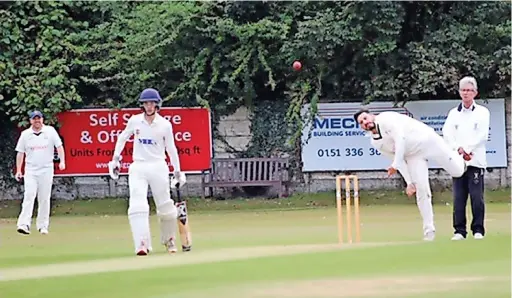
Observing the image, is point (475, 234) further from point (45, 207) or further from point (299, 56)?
point (299, 56)

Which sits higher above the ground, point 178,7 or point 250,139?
point 178,7

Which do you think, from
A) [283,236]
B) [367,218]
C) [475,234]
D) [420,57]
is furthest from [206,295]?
[420,57]

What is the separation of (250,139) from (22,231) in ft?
27.7

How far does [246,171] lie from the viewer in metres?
23.3

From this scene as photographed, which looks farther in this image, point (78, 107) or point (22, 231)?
point (78, 107)

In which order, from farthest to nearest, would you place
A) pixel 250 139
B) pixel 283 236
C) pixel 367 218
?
pixel 250 139, pixel 367 218, pixel 283 236

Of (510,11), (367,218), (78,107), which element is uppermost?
(510,11)

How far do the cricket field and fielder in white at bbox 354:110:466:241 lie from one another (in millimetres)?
648

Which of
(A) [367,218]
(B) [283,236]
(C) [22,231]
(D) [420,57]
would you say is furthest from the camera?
(D) [420,57]

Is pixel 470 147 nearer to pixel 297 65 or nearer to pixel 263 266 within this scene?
pixel 263 266

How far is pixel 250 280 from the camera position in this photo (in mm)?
8531

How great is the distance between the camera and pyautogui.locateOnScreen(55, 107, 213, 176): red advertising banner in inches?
926

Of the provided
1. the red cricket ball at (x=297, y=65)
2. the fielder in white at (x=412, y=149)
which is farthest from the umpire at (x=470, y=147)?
the red cricket ball at (x=297, y=65)

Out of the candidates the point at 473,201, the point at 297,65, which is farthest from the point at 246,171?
the point at 473,201
